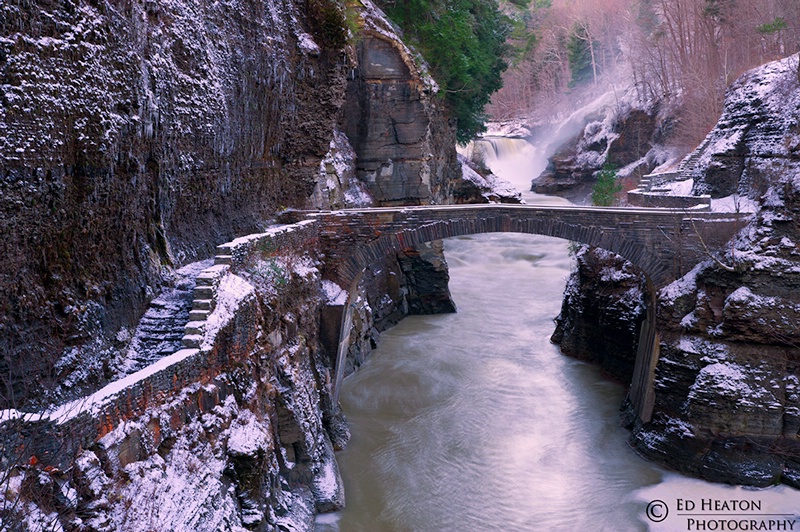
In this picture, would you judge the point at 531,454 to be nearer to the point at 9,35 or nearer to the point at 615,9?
the point at 9,35

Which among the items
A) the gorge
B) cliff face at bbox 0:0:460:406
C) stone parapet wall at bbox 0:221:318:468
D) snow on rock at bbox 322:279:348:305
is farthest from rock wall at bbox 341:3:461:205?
stone parapet wall at bbox 0:221:318:468

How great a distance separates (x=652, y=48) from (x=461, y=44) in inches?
663

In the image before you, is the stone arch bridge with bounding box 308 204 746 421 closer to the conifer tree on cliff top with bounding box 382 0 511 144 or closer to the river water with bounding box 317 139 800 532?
the river water with bounding box 317 139 800 532

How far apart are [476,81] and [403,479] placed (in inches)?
824

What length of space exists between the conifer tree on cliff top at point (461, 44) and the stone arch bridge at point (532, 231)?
12.8m

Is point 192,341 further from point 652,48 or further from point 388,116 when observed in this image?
point 652,48

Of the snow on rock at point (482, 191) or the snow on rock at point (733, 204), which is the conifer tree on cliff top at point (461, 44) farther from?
the snow on rock at point (733, 204)

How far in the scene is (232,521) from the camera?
26.5ft

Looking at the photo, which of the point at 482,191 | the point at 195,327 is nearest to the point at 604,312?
the point at 195,327

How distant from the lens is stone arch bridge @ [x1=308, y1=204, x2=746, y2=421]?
14.3 meters

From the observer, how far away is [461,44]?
2741cm

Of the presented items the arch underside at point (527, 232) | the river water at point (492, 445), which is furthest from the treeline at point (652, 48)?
the river water at point (492, 445)

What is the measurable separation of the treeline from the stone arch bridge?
10475 mm

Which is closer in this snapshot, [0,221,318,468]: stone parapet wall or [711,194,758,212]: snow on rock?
[0,221,318,468]: stone parapet wall
